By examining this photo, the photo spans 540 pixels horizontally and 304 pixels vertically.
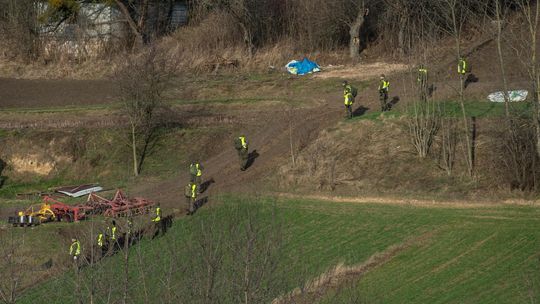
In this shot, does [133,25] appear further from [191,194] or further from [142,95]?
[191,194]

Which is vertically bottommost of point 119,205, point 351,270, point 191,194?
point 351,270

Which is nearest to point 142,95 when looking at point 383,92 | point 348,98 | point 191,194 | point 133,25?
point 348,98

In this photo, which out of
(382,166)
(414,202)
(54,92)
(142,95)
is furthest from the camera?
(54,92)

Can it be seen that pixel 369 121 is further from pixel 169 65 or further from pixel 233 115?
pixel 169 65

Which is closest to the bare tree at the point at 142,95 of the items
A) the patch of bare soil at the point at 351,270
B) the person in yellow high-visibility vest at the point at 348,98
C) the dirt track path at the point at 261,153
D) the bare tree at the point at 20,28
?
the dirt track path at the point at 261,153

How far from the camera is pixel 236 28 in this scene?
6456 centimetres

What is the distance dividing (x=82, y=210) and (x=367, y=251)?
507 inches

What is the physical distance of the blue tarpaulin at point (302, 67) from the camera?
57625 mm

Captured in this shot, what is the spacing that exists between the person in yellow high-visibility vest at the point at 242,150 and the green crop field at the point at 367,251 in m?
3.99

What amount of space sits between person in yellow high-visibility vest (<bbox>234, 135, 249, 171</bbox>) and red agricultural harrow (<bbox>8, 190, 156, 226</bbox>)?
4.48 m

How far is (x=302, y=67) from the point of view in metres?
57.9

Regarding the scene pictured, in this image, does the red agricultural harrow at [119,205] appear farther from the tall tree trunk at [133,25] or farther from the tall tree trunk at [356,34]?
the tall tree trunk at [133,25]

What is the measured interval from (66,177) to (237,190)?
1008 cm

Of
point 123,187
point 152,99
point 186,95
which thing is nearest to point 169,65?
point 186,95
